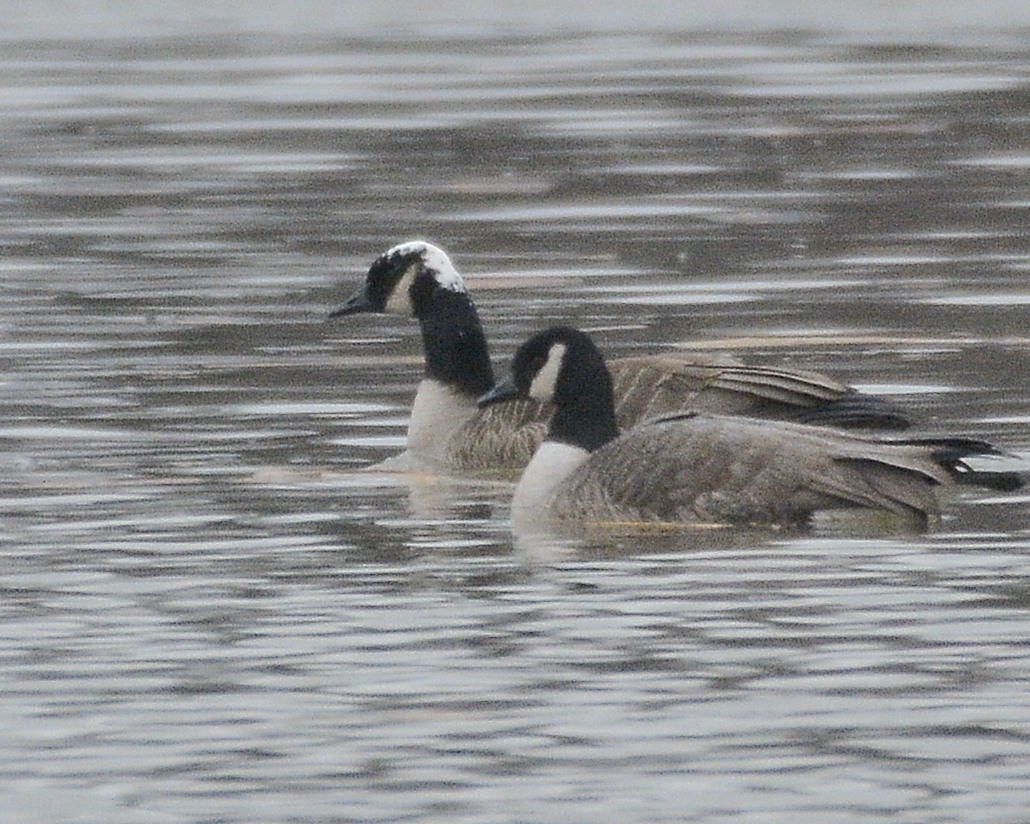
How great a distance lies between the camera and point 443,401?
1592 centimetres

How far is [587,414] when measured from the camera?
1373 centimetres

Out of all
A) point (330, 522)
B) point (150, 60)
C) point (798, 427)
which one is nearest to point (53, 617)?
point (330, 522)

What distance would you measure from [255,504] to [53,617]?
2.56 meters

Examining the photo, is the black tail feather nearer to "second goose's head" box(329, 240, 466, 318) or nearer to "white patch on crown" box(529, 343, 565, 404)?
"white patch on crown" box(529, 343, 565, 404)

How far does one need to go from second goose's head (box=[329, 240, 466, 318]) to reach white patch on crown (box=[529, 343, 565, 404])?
8.84 ft

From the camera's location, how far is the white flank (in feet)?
43.4

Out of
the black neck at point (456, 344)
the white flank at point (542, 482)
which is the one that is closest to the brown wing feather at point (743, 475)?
the white flank at point (542, 482)

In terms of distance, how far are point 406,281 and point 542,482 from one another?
338cm

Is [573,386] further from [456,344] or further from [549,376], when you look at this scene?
[456,344]

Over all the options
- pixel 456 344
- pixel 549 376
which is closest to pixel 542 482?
pixel 549 376

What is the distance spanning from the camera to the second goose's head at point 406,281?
16516mm

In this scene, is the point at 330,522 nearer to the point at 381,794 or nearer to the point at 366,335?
the point at 381,794

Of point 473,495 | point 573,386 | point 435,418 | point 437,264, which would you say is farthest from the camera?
point 437,264

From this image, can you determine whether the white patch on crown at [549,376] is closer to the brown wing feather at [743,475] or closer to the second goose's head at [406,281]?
the brown wing feather at [743,475]
